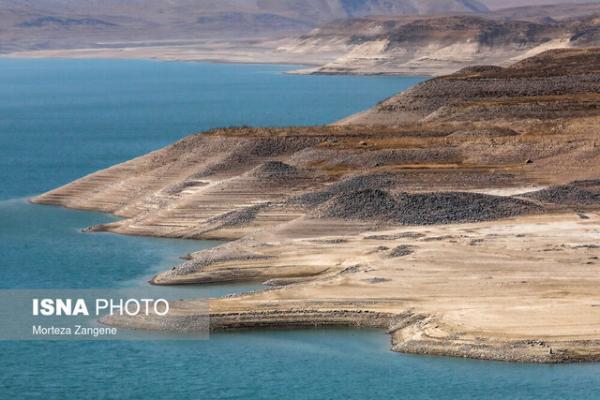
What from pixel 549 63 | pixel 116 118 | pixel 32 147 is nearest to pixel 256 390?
pixel 32 147

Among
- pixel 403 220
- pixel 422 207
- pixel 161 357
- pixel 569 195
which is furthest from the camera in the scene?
pixel 569 195

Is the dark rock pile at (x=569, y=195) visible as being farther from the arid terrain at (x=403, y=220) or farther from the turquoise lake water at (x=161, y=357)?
the turquoise lake water at (x=161, y=357)

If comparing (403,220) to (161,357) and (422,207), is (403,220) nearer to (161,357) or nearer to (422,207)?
(422,207)

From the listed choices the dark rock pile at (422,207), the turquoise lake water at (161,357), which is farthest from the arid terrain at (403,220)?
the turquoise lake water at (161,357)

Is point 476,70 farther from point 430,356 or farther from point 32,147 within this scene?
point 430,356

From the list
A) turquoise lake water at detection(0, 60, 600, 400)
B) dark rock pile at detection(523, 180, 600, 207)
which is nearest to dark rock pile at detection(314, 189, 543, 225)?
dark rock pile at detection(523, 180, 600, 207)

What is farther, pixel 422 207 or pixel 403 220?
pixel 422 207

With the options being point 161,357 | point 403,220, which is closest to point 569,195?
point 403,220

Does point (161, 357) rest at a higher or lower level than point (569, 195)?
lower

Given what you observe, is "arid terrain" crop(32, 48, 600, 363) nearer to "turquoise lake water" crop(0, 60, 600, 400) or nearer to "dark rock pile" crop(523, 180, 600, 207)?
"dark rock pile" crop(523, 180, 600, 207)

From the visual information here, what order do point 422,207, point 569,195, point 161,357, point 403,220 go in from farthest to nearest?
point 569,195
point 422,207
point 403,220
point 161,357
